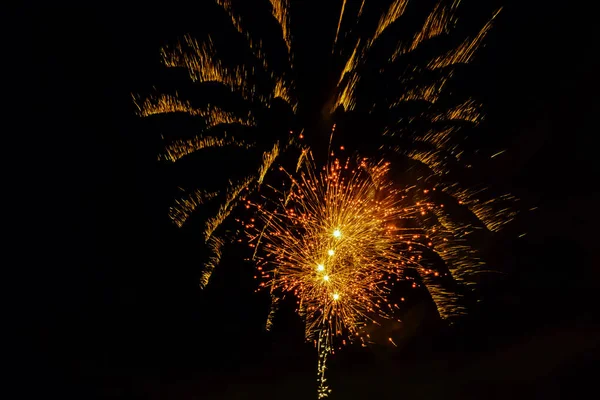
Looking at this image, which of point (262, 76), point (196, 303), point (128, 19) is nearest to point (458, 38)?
point (262, 76)

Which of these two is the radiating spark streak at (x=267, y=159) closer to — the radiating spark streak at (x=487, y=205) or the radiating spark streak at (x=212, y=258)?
the radiating spark streak at (x=212, y=258)

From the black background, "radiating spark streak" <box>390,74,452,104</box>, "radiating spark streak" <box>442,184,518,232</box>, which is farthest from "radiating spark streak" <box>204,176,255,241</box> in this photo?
"radiating spark streak" <box>442,184,518,232</box>

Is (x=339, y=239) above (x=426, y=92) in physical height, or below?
below

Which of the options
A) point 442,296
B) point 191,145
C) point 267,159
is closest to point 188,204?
point 191,145

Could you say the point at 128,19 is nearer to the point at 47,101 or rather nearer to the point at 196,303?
the point at 47,101

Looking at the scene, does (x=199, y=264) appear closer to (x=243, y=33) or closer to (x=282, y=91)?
(x=282, y=91)
